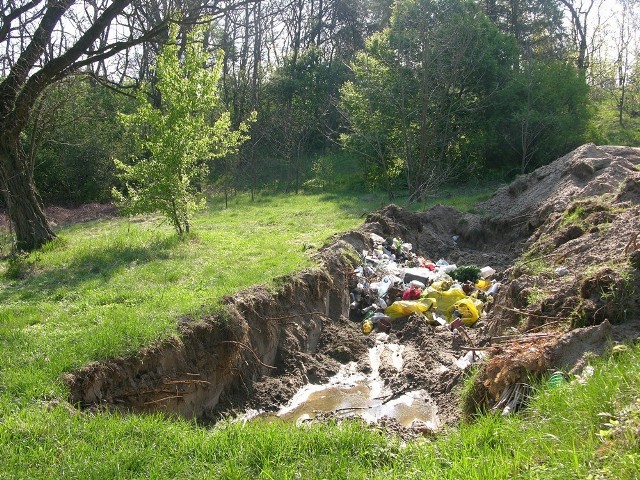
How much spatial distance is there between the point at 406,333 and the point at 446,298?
119 cm

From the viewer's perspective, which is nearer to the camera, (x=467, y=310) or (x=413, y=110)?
(x=467, y=310)

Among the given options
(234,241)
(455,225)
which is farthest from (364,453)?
(455,225)

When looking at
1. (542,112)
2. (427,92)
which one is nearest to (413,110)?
(427,92)

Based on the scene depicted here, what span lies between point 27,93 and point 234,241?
5.12m

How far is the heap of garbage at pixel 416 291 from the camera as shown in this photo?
9438 mm

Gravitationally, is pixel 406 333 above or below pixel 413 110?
below

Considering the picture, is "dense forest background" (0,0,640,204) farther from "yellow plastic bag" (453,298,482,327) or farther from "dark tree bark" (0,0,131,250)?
"yellow plastic bag" (453,298,482,327)

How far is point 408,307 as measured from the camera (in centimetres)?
958

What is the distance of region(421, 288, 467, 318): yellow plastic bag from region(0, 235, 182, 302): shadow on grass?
517cm

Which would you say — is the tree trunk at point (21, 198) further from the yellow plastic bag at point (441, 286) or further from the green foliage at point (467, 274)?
the green foliage at point (467, 274)

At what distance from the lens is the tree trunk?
10.9m

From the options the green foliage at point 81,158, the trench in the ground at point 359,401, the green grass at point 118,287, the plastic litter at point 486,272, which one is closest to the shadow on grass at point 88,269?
the green grass at point 118,287

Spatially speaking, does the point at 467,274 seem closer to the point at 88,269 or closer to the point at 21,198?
the point at 88,269

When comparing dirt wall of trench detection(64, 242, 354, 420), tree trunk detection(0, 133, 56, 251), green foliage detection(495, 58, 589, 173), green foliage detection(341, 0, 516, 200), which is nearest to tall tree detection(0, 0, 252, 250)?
tree trunk detection(0, 133, 56, 251)
